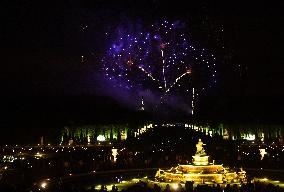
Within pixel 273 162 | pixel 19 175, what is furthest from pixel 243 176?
pixel 19 175

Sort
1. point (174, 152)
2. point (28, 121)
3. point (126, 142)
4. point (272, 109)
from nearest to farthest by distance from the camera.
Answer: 1. point (174, 152)
2. point (126, 142)
3. point (28, 121)
4. point (272, 109)

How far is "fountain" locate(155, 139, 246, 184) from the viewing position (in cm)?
3147

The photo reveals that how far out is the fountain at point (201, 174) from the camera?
3147cm

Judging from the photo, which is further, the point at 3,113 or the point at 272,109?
the point at 272,109

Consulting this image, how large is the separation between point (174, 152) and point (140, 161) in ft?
16.3

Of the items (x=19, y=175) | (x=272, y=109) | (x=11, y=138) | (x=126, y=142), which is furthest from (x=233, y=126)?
(x=19, y=175)

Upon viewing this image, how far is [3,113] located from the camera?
8250 cm

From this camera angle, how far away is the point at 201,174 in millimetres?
31797

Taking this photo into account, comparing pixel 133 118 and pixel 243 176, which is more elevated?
pixel 133 118

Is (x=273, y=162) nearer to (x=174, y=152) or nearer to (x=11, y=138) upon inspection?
(x=174, y=152)

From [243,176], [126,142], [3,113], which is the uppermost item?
[3,113]

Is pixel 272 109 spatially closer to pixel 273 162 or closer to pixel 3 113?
pixel 3 113

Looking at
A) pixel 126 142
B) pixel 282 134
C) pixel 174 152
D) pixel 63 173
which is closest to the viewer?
pixel 63 173

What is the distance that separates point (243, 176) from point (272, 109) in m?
58.7
